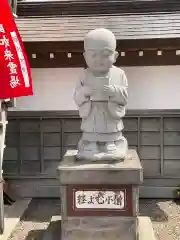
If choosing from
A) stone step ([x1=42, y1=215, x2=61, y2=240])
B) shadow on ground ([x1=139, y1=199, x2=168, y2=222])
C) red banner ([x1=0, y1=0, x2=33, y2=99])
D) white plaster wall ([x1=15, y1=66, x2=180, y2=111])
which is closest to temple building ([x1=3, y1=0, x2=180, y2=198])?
white plaster wall ([x1=15, y1=66, x2=180, y2=111])

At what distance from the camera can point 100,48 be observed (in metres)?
4.41

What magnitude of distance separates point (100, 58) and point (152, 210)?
12.1ft

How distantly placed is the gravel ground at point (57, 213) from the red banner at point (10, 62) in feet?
7.63

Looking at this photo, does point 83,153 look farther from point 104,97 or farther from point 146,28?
point 146,28

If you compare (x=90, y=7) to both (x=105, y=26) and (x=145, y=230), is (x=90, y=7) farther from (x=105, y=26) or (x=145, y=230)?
(x=145, y=230)

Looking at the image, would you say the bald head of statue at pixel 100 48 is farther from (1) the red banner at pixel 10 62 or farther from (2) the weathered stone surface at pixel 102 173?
(1) the red banner at pixel 10 62

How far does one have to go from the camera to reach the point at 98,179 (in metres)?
4.48

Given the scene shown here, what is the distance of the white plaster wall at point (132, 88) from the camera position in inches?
291

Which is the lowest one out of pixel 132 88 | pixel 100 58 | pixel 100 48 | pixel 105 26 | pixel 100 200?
pixel 100 200

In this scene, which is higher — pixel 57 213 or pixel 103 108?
pixel 103 108

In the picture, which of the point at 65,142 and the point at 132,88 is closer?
the point at 132,88

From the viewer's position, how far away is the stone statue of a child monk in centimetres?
458

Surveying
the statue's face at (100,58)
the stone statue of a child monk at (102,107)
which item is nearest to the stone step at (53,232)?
the stone statue of a child monk at (102,107)

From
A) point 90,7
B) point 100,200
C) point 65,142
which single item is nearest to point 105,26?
point 90,7
